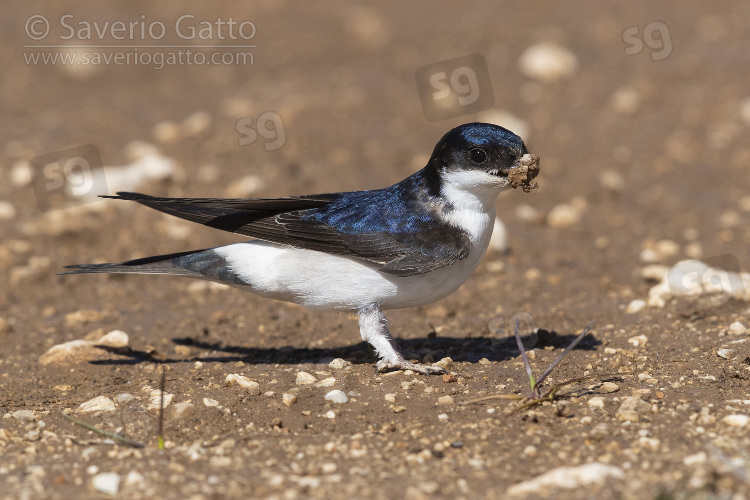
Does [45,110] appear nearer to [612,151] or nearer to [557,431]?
[612,151]

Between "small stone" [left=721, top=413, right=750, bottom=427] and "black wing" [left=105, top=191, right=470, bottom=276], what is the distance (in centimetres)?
147

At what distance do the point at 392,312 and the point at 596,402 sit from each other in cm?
232

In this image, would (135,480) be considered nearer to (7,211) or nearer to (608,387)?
(608,387)

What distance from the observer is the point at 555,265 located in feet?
21.6

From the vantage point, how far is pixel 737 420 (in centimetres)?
→ 363

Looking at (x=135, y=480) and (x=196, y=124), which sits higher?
(x=196, y=124)

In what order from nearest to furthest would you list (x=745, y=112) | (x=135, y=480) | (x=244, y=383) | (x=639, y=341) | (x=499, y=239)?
(x=135, y=480)
(x=244, y=383)
(x=639, y=341)
(x=499, y=239)
(x=745, y=112)

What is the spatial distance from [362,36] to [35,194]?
15.0 feet

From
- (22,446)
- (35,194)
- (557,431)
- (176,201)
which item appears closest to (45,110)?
(35,194)

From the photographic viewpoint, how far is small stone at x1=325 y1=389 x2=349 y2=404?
163 inches

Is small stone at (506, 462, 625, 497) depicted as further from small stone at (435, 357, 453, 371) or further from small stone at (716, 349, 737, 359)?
small stone at (716, 349, 737, 359)

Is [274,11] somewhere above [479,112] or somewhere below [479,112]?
above

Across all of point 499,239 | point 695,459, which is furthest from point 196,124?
point 695,459

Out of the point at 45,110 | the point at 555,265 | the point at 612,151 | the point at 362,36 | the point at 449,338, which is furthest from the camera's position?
the point at 362,36
